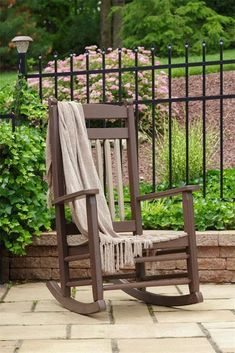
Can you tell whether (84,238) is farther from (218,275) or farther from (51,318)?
(218,275)

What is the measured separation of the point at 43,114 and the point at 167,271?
1.30 m

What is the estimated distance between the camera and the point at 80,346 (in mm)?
3611

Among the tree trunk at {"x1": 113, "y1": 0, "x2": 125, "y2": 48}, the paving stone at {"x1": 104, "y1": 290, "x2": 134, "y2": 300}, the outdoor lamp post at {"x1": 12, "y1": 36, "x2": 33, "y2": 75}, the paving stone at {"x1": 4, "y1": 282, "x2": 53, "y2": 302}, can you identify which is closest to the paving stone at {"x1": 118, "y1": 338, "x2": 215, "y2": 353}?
the paving stone at {"x1": 104, "y1": 290, "x2": 134, "y2": 300}

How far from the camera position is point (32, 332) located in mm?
3902

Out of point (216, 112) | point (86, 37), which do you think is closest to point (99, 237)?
point (216, 112)

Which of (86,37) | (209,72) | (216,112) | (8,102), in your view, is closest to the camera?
(8,102)

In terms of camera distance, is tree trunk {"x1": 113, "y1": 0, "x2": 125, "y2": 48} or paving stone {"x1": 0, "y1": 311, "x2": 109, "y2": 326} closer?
paving stone {"x1": 0, "y1": 311, "x2": 109, "y2": 326}

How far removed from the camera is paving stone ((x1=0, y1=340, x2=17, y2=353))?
11.6 feet

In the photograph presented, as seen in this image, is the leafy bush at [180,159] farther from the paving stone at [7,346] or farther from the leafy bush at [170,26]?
the leafy bush at [170,26]

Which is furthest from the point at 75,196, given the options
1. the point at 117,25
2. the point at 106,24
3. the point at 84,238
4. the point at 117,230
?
the point at 106,24

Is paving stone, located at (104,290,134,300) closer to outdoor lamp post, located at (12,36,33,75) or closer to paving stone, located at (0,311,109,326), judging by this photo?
paving stone, located at (0,311,109,326)

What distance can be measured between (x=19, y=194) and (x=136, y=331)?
5.23 feet

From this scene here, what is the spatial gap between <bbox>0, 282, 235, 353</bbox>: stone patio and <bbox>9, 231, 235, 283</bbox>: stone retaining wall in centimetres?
26

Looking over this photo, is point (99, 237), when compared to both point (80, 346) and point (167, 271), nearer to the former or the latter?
point (80, 346)
